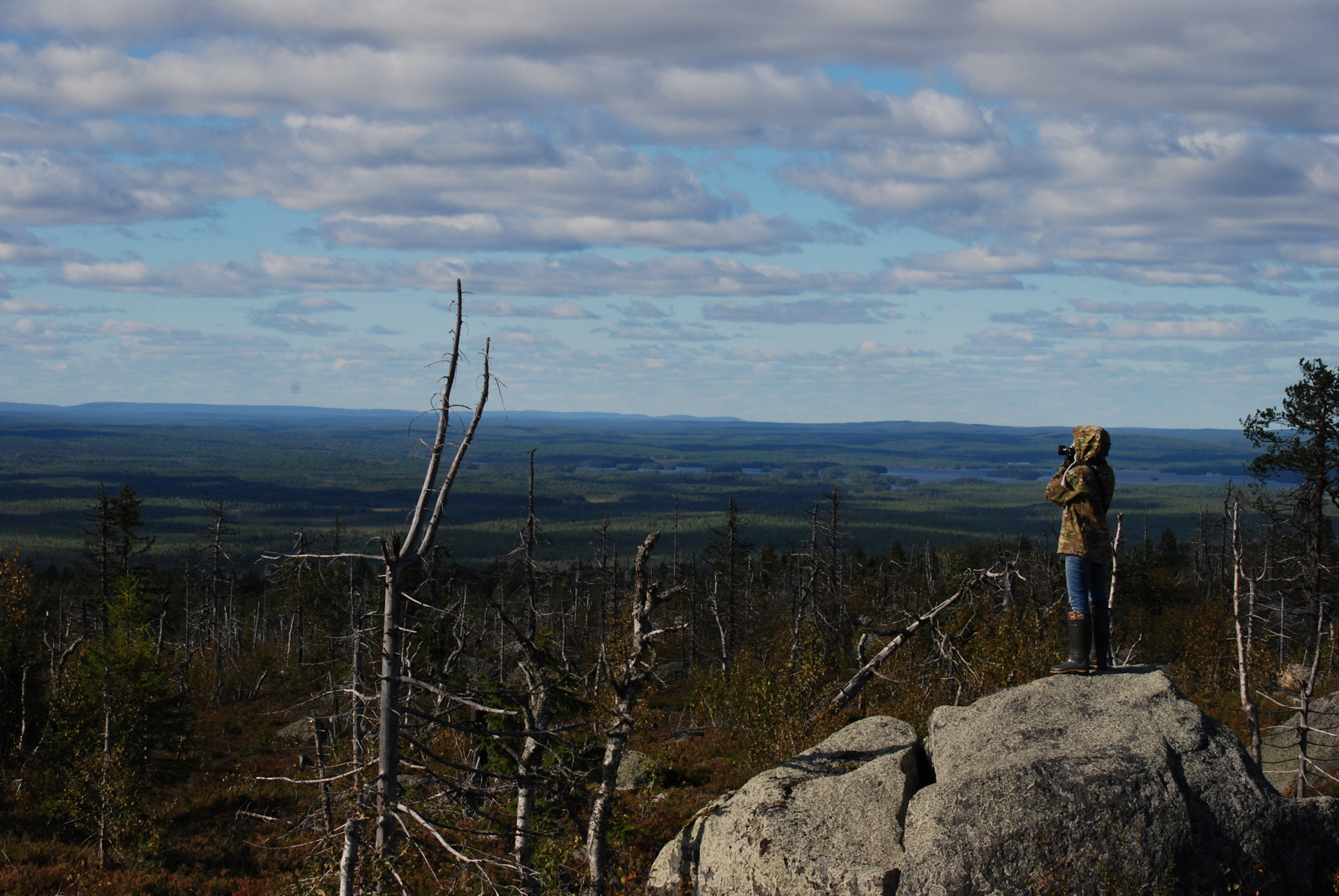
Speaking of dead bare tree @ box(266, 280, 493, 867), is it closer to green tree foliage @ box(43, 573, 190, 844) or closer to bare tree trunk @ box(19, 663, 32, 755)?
green tree foliage @ box(43, 573, 190, 844)

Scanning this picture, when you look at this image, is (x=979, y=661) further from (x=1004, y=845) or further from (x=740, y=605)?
(x=740, y=605)

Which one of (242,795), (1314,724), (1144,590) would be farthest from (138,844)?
(1144,590)

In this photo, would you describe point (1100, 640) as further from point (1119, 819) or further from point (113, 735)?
point (113, 735)

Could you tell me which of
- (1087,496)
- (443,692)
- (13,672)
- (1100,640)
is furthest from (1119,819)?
(13,672)

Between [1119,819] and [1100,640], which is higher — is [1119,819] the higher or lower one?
the lower one

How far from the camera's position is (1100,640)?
14.0 meters

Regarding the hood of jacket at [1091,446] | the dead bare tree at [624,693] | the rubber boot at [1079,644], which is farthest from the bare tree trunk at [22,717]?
the hood of jacket at [1091,446]

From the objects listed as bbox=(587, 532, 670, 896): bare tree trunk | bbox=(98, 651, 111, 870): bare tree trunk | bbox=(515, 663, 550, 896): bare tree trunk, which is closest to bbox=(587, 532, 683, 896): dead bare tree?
bbox=(587, 532, 670, 896): bare tree trunk

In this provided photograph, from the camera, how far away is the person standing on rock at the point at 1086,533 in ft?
43.4

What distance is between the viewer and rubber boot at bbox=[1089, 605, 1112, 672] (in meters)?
13.8

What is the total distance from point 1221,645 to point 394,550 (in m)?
47.9

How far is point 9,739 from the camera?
38.9 meters

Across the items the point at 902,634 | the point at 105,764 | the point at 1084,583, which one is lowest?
the point at 105,764

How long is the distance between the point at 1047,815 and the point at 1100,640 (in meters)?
3.80
